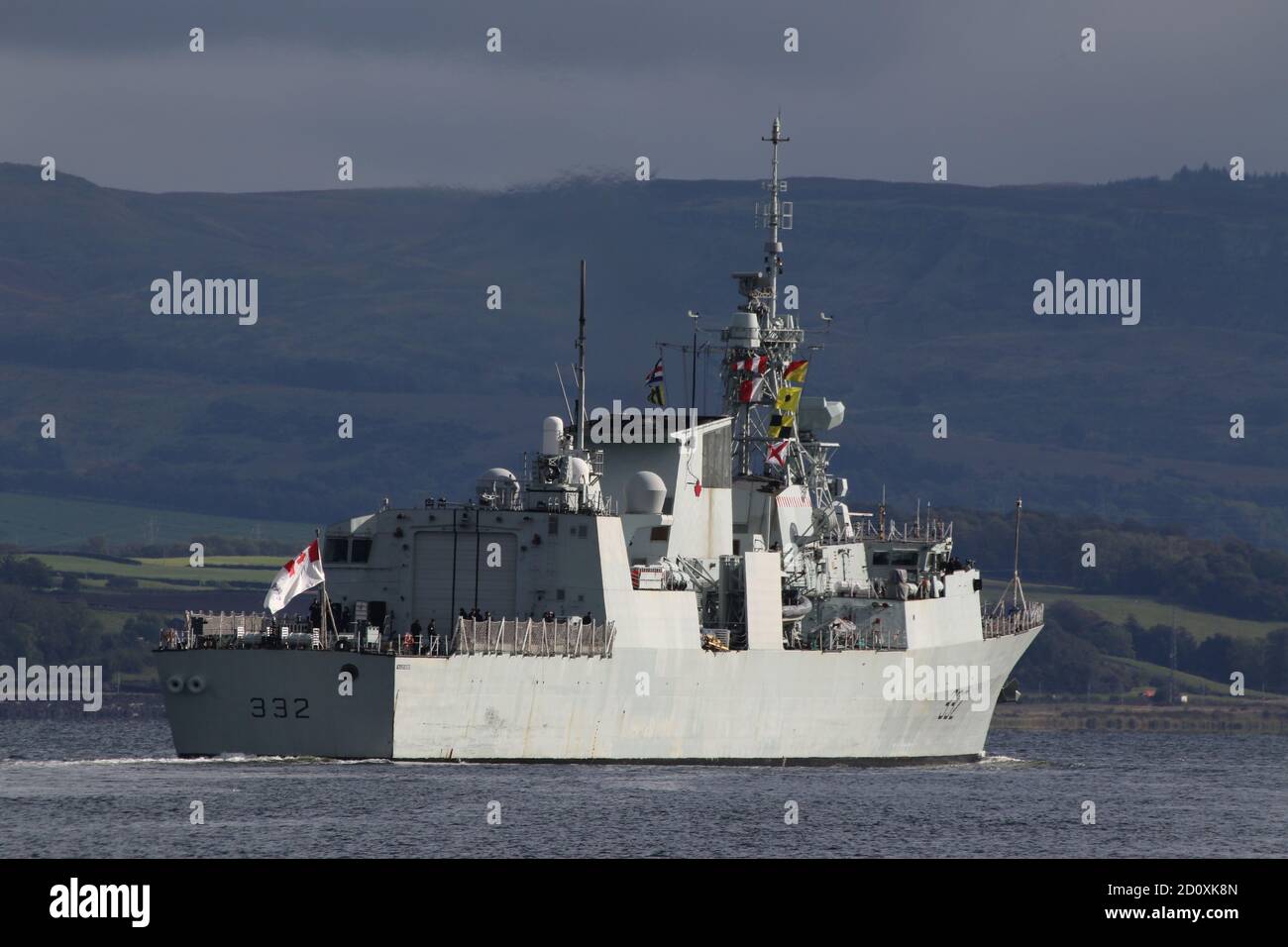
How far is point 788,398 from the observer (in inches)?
2938

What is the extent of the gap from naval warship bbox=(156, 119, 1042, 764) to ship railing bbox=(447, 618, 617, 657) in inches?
2.4

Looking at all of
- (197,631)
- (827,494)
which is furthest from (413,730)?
(827,494)

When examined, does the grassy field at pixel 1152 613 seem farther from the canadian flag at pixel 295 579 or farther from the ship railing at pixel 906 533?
the canadian flag at pixel 295 579

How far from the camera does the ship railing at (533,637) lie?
56.5m

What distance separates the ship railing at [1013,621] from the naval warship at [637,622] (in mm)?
1694

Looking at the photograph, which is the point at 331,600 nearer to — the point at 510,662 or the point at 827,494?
the point at 510,662

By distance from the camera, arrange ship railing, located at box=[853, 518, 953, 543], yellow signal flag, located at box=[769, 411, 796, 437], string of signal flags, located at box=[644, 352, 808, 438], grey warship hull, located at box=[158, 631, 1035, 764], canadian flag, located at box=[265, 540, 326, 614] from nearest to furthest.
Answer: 1. canadian flag, located at box=[265, 540, 326, 614]
2. grey warship hull, located at box=[158, 631, 1035, 764]
3. string of signal flags, located at box=[644, 352, 808, 438]
4. yellow signal flag, located at box=[769, 411, 796, 437]
5. ship railing, located at box=[853, 518, 953, 543]

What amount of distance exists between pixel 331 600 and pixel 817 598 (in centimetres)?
1536

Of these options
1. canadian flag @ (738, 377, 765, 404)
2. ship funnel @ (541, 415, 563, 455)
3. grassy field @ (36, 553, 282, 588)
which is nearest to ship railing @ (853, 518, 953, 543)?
canadian flag @ (738, 377, 765, 404)

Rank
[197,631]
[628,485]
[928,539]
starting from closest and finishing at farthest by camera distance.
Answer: [197,631] → [628,485] → [928,539]

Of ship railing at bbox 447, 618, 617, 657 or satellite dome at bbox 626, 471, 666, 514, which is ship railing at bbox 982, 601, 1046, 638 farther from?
ship railing at bbox 447, 618, 617, 657

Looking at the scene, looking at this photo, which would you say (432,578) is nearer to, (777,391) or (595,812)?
(595,812)

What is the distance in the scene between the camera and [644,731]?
6144 centimetres

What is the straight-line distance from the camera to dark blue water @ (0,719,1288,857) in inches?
1731
